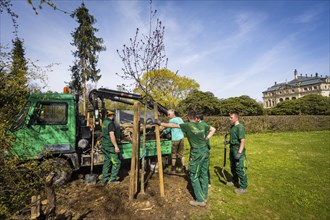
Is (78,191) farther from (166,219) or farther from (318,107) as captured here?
(318,107)

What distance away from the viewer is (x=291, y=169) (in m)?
7.20

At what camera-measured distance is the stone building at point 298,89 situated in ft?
247

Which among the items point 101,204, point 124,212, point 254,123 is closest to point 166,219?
point 124,212

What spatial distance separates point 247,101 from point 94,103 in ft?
103

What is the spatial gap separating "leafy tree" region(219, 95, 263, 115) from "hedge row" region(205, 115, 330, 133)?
10529mm

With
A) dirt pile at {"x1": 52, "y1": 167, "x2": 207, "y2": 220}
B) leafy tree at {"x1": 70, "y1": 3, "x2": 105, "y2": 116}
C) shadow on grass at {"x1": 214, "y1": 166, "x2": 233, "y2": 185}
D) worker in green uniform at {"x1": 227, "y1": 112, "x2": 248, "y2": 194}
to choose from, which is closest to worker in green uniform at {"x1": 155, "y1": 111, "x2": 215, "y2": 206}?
dirt pile at {"x1": 52, "y1": 167, "x2": 207, "y2": 220}

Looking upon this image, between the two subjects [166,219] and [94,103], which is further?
[94,103]

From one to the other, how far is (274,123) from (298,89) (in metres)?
81.5

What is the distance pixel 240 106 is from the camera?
31.2 metres

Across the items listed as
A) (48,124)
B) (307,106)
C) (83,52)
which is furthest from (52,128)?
(307,106)

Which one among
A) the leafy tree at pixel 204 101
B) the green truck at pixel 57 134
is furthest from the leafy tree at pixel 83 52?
the green truck at pixel 57 134

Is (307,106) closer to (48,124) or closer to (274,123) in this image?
(274,123)

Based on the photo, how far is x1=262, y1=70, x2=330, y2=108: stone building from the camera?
7531 centimetres

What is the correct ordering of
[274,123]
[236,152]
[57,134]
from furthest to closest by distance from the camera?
[274,123], [57,134], [236,152]
